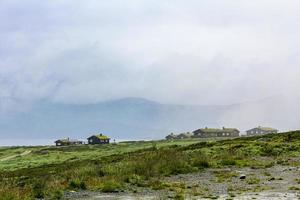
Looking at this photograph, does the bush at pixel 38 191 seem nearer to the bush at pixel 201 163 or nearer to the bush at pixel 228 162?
the bush at pixel 201 163

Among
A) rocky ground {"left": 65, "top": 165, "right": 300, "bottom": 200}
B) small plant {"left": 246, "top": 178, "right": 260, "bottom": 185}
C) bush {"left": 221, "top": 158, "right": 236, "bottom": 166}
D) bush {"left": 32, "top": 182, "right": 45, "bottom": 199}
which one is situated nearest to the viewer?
rocky ground {"left": 65, "top": 165, "right": 300, "bottom": 200}

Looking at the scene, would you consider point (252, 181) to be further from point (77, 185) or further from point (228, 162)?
point (77, 185)

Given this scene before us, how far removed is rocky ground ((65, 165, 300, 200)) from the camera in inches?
760

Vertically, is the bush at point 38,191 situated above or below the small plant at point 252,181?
above

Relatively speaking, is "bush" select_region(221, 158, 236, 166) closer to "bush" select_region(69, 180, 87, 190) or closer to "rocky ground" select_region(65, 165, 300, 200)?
"rocky ground" select_region(65, 165, 300, 200)

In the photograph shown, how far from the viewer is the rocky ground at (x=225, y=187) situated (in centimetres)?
1931

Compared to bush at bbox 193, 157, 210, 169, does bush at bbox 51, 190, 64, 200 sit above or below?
below

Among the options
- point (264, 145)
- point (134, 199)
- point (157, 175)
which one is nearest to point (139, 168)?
point (157, 175)

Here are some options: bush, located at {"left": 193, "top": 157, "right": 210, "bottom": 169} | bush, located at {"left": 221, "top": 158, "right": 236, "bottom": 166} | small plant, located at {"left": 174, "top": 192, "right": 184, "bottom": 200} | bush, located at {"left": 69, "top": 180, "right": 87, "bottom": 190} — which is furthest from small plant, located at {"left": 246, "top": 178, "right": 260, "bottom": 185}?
bush, located at {"left": 69, "top": 180, "right": 87, "bottom": 190}

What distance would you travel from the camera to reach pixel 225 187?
2209cm

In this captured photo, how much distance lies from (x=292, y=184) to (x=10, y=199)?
43.7 feet

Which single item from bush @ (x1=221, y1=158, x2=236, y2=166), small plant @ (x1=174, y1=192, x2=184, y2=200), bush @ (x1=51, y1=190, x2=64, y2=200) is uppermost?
bush @ (x1=221, y1=158, x2=236, y2=166)

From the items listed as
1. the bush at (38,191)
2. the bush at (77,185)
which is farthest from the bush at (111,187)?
the bush at (38,191)

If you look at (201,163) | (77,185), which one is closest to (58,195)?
(77,185)
